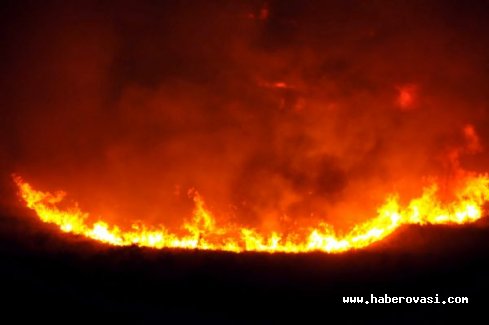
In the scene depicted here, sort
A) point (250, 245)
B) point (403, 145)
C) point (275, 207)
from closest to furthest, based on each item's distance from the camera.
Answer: point (250, 245)
point (275, 207)
point (403, 145)

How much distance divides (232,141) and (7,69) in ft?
24.2

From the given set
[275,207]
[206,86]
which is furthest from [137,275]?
[206,86]

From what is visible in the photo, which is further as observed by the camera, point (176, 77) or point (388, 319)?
point (176, 77)

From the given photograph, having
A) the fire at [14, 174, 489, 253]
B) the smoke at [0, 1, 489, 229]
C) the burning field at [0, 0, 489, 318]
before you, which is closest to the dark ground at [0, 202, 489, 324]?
the fire at [14, 174, 489, 253]

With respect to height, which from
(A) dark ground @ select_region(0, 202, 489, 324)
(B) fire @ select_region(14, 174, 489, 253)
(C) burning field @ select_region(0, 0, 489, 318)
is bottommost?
(A) dark ground @ select_region(0, 202, 489, 324)

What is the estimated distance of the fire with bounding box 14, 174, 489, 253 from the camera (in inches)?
361

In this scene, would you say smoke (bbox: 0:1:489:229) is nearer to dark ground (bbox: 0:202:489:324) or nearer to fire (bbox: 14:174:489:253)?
fire (bbox: 14:174:489:253)

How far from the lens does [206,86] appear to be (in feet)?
47.4

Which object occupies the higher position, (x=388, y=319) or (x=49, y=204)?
(x=49, y=204)

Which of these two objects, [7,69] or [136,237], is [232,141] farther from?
[7,69]

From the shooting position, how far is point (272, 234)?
34.2ft

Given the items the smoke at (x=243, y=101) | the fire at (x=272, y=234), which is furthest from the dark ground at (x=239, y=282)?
the smoke at (x=243, y=101)

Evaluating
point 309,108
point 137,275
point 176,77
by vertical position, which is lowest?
point 137,275

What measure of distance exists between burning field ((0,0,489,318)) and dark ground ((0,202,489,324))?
252 centimetres
